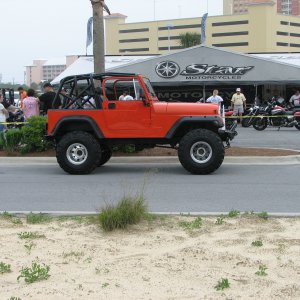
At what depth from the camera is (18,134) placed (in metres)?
14.1

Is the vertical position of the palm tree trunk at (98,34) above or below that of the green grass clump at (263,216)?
above

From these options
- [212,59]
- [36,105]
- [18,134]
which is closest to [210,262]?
[18,134]

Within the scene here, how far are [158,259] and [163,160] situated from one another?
819 centimetres

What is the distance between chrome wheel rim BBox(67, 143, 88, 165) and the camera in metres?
11.6

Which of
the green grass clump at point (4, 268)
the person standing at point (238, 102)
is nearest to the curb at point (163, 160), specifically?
the green grass clump at point (4, 268)

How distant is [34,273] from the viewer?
15.9 feet

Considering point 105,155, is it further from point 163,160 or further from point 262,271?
point 262,271

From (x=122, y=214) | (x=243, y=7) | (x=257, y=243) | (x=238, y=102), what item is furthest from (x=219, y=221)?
(x=243, y=7)

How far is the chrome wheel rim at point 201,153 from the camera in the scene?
11.4 metres

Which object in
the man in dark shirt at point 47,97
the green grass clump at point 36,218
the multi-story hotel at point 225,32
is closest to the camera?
the green grass clump at point 36,218

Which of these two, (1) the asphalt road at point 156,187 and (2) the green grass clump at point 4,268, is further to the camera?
(1) the asphalt road at point 156,187

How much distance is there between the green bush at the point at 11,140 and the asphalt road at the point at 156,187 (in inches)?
27.4

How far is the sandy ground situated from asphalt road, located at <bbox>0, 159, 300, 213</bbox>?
53.0 inches

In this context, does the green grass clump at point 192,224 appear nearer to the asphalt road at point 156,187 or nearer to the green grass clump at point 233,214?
the green grass clump at point 233,214
